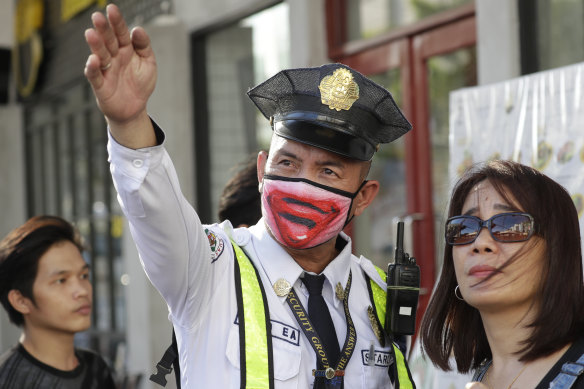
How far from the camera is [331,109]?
8.38 ft

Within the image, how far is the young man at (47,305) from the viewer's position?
3744 millimetres

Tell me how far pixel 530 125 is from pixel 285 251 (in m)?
1.17

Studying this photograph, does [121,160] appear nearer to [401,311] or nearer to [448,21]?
[401,311]

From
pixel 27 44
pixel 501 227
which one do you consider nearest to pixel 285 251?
pixel 501 227

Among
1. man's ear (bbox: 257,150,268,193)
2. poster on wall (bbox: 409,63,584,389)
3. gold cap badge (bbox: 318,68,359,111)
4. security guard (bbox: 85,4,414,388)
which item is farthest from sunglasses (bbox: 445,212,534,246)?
poster on wall (bbox: 409,63,584,389)

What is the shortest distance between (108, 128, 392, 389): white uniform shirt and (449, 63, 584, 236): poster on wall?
33.1 inches

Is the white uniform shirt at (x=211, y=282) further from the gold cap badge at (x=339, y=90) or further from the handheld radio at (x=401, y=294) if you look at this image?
the gold cap badge at (x=339, y=90)

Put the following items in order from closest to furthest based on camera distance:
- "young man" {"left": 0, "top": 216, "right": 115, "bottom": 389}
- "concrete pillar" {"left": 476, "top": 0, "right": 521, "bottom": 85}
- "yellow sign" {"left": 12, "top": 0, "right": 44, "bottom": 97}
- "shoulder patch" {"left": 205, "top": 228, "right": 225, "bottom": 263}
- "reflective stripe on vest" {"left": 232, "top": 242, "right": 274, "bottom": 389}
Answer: "reflective stripe on vest" {"left": 232, "top": 242, "right": 274, "bottom": 389} < "shoulder patch" {"left": 205, "top": 228, "right": 225, "bottom": 263} < "young man" {"left": 0, "top": 216, "right": 115, "bottom": 389} < "concrete pillar" {"left": 476, "top": 0, "right": 521, "bottom": 85} < "yellow sign" {"left": 12, "top": 0, "right": 44, "bottom": 97}

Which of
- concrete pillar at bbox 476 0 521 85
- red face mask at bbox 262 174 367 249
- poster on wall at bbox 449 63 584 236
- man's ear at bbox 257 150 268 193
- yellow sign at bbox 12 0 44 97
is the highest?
yellow sign at bbox 12 0 44 97

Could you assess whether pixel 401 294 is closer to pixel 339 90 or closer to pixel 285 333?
pixel 285 333

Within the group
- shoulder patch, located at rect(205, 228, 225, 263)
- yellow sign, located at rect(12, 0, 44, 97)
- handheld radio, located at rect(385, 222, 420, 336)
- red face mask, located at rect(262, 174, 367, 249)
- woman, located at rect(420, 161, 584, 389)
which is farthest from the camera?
yellow sign, located at rect(12, 0, 44, 97)

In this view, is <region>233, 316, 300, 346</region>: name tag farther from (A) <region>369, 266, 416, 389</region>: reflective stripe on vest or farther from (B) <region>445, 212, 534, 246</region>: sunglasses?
(B) <region>445, 212, 534, 246</region>: sunglasses

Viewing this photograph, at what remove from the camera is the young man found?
3.74 m

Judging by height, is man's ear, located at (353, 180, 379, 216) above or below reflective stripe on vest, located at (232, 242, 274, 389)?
above
